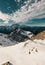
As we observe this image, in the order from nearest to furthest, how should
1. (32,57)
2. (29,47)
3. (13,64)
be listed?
(13,64), (32,57), (29,47)

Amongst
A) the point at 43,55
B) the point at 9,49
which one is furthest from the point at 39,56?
the point at 9,49

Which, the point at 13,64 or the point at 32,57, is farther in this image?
the point at 32,57

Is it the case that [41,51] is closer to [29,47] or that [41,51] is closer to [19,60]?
[29,47]

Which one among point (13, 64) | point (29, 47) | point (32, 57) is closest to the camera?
point (13, 64)

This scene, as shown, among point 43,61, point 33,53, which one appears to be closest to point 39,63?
point 43,61

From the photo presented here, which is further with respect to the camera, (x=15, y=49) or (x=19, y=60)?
(x=15, y=49)

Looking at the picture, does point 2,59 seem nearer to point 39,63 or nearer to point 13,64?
point 13,64
